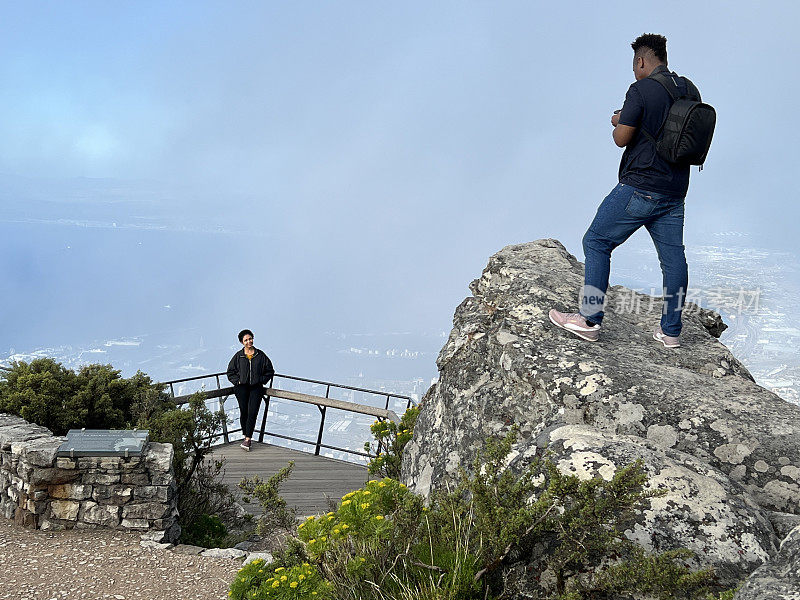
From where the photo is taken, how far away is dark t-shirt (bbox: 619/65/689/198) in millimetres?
4488

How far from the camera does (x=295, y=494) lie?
851 centimetres

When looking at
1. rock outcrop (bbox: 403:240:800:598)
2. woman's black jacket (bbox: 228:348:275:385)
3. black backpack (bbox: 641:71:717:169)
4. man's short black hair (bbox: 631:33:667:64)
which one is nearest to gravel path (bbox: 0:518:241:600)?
rock outcrop (bbox: 403:240:800:598)

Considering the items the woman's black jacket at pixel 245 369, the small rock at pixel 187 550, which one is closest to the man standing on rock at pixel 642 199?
the small rock at pixel 187 550

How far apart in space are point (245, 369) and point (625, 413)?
700cm

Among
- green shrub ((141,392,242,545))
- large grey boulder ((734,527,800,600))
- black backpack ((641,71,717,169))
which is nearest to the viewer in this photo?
large grey boulder ((734,527,800,600))

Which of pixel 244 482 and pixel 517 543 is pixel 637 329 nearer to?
pixel 517 543

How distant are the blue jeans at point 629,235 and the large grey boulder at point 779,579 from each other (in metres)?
2.52

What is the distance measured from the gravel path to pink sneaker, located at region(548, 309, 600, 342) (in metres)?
3.27

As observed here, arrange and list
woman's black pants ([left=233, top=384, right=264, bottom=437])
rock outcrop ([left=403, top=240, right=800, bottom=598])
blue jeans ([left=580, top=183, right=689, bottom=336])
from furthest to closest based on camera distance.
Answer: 1. woman's black pants ([left=233, top=384, right=264, bottom=437])
2. blue jeans ([left=580, top=183, right=689, bottom=336])
3. rock outcrop ([left=403, top=240, right=800, bottom=598])

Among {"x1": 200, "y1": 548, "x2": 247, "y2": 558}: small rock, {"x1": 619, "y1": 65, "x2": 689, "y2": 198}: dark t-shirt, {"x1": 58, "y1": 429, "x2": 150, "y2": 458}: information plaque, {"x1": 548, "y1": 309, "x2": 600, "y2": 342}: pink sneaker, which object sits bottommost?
{"x1": 200, "y1": 548, "x2": 247, "y2": 558}: small rock

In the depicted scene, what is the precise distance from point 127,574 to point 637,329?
458 centimetres

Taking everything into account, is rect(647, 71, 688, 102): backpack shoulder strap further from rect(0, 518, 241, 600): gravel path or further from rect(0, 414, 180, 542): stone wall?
rect(0, 414, 180, 542): stone wall

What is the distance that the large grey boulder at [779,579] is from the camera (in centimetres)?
214

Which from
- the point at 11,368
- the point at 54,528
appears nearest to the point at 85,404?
the point at 11,368
